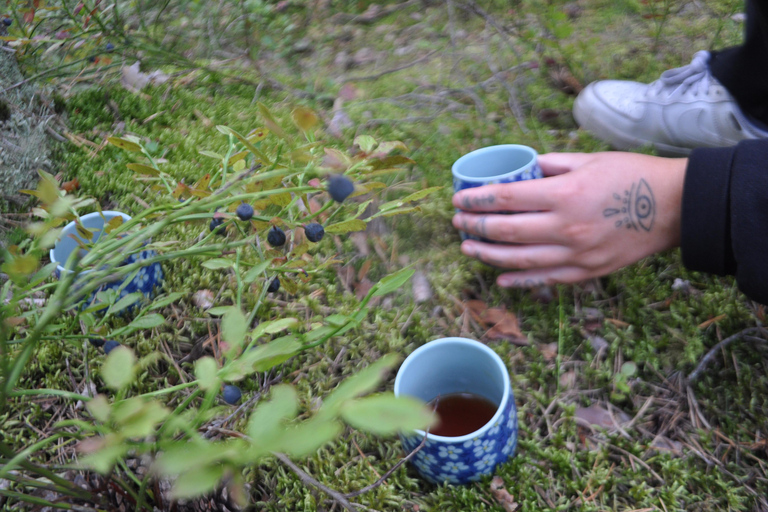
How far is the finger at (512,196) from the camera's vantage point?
128 cm

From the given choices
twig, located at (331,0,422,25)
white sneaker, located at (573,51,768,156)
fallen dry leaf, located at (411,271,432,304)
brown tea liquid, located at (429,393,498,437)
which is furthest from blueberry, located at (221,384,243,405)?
twig, located at (331,0,422,25)

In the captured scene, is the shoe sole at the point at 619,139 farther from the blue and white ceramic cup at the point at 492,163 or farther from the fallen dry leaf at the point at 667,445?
the fallen dry leaf at the point at 667,445

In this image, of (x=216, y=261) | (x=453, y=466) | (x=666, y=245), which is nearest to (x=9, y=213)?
(x=216, y=261)

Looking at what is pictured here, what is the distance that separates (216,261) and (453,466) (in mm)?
568

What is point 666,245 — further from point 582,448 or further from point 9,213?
point 9,213

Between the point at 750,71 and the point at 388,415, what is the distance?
1.87 m

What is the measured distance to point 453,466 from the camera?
92 centimetres

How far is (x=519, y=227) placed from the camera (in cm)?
128

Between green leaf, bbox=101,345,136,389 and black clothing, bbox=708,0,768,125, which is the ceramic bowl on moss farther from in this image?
black clothing, bbox=708,0,768,125

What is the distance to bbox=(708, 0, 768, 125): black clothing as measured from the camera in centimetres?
155

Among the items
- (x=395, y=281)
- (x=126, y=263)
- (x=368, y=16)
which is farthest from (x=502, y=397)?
(x=368, y=16)

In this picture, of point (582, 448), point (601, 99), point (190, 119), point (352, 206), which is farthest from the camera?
point (190, 119)

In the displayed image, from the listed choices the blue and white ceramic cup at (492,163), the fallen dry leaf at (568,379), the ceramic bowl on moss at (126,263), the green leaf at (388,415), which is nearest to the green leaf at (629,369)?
the fallen dry leaf at (568,379)

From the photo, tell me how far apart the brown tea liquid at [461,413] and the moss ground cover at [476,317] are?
0.09 m
